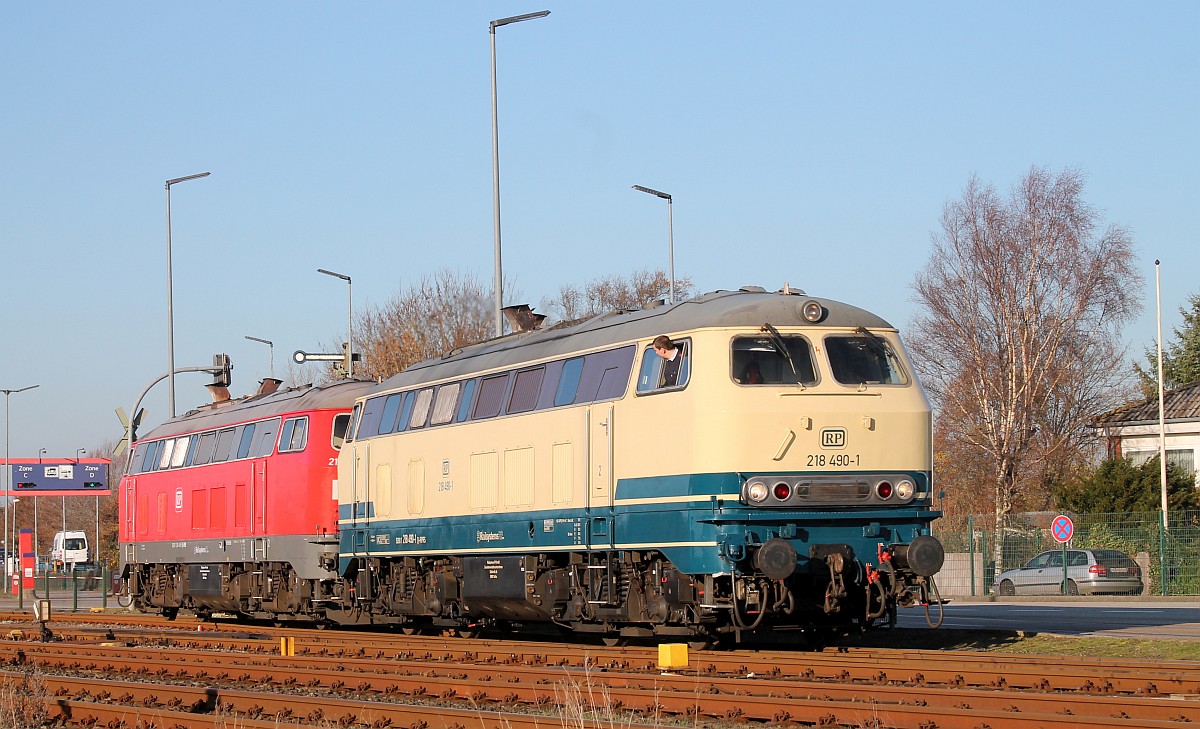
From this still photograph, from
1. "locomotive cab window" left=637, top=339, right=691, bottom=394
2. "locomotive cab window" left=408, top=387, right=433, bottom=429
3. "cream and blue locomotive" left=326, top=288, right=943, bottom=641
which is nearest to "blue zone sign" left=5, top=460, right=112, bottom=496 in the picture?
"locomotive cab window" left=408, top=387, right=433, bottom=429

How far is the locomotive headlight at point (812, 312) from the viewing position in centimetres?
1667

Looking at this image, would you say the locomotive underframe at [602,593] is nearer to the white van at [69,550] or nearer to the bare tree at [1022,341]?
the bare tree at [1022,341]

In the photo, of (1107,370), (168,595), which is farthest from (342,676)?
(1107,370)

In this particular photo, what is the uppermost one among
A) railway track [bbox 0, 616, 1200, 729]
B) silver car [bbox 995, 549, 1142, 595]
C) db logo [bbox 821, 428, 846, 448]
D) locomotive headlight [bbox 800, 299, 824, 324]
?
locomotive headlight [bbox 800, 299, 824, 324]

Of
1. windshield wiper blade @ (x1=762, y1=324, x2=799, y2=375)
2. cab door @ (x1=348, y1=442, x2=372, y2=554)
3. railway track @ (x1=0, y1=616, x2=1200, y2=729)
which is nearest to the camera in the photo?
railway track @ (x1=0, y1=616, x2=1200, y2=729)

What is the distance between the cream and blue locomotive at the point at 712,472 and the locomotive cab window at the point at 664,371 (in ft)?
0.07

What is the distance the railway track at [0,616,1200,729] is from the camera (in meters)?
11.6

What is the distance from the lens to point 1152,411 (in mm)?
51875

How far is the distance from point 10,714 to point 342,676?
10.8ft

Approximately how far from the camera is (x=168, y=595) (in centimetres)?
3114

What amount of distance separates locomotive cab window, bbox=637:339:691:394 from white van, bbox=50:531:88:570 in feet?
228

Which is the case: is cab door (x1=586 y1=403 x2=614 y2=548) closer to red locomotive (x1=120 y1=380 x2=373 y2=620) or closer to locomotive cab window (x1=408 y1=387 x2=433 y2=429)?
locomotive cab window (x1=408 y1=387 x2=433 y2=429)

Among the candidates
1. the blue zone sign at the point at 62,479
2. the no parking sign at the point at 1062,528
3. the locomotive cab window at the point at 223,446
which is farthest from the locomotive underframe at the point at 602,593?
the blue zone sign at the point at 62,479

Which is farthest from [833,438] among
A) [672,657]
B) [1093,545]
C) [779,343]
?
[1093,545]
